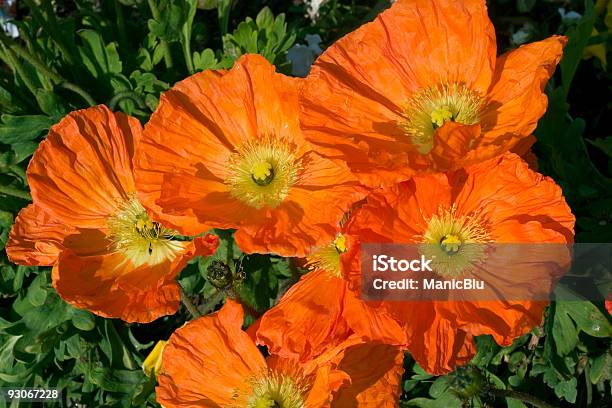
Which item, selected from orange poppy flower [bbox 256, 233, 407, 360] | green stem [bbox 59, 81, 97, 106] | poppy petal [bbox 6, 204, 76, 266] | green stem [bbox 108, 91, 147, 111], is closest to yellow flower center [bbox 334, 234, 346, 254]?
orange poppy flower [bbox 256, 233, 407, 360]

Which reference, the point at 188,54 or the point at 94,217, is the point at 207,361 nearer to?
A: the point at 94,217

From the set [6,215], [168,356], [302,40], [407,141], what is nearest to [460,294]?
[407,141]

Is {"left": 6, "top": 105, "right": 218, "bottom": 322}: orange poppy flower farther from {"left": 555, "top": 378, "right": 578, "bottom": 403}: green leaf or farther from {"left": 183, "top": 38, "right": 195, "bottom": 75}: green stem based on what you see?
{"left": 555, "top": 378, "right": 578, "bottom": 403}: green leaf

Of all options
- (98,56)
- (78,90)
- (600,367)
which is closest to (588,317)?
(600,367)

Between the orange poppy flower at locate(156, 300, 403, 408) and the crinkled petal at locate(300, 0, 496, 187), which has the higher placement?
the crinkled petal at locate(300, 0, 496, 187)

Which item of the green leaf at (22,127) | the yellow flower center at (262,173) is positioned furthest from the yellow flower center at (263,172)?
the green leaf at (22,127)
